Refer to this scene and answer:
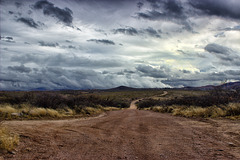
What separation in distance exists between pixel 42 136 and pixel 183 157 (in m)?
5.13

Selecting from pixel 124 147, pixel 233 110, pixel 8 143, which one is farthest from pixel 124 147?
pixel 233 110

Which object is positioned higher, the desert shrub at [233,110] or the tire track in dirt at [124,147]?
the desert shrub at [233,110]

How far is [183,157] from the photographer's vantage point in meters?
5.62

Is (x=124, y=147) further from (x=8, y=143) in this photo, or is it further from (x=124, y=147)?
(x=8, y=143)

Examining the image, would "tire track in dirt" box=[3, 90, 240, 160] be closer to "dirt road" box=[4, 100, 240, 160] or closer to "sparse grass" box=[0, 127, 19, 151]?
"dirt road" box=[4, 100, 240, 160]

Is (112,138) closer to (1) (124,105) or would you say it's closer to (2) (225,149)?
(2) (225,149)

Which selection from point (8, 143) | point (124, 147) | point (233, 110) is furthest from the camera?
point (233, 110)

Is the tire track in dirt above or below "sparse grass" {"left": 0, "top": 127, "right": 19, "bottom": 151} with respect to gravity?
→ below

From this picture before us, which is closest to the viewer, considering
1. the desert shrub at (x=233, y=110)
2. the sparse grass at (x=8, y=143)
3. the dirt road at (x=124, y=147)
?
the sparse grass at (x=8, y=143)

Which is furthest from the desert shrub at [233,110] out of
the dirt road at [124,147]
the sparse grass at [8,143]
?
the sparse grass at [8,143]

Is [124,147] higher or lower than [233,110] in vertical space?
lower

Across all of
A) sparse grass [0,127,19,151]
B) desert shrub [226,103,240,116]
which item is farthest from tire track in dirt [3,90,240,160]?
desert shrub [226,103,240,116]

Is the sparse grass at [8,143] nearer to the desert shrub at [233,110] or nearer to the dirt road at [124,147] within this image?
the dirt road at [124,147]

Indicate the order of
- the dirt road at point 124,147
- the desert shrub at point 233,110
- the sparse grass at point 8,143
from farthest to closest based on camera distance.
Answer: the desert shrub at point 233,110 < the dirt road at point 124,147 < the sparse grass at point 8,143
